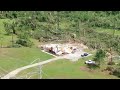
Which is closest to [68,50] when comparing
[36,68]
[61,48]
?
[61,48]

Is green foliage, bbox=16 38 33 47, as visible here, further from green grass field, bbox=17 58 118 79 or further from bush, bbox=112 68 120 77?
bush, bbox=112 68 120 77

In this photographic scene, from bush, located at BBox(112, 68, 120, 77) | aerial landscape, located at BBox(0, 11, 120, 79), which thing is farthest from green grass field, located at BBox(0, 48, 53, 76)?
bush, located at BBox(112, 68, 120, 77)

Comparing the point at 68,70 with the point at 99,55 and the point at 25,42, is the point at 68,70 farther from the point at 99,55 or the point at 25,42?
the point at 25,42

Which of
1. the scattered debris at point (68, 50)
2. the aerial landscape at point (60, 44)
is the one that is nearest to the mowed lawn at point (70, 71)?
the aerial landscape at point (60, 44)

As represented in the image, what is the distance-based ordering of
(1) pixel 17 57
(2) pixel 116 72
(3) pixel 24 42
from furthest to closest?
1. (3) pixel 24 42
2. (1) pixel 17 57
3. (2) pixel 116 72

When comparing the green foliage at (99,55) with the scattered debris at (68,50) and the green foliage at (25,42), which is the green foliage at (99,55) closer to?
the scattered debris at (68,50)
